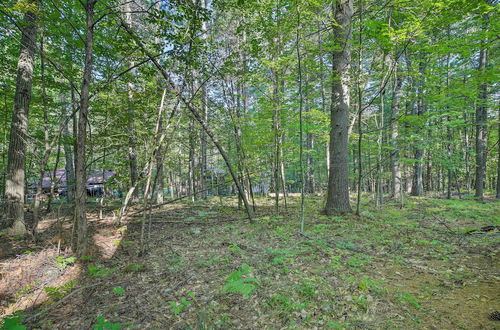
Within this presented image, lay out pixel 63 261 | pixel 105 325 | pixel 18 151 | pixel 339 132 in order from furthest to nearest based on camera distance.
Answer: pixel 339 132 → pixel 18 151 → pixel 63 261 → pixel 105 325

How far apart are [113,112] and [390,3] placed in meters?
8.61

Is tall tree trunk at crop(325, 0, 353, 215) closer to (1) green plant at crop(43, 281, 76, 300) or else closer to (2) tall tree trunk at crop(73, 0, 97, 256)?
(2) tall tree trunk at crop(73, 0, 97, 256)

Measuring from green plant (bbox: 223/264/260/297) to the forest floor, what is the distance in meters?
0.02

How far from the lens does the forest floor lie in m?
2.79

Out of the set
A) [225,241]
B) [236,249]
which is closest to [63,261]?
[225,241]

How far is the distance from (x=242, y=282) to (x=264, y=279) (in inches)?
25.0

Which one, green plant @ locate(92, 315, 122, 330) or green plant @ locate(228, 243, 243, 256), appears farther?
green plant @ locate(228, 243, 243, 256)

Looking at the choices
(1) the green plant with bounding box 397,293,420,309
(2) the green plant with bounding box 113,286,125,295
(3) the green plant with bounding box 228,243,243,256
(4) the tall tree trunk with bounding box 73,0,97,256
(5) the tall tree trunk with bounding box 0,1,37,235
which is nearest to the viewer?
(1) the green plant with bounding box 397,293,420,309

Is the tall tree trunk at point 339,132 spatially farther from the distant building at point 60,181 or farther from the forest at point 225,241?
the distant building at point 60,181

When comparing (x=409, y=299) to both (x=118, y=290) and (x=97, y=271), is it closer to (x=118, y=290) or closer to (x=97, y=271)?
(x=118, y=290)

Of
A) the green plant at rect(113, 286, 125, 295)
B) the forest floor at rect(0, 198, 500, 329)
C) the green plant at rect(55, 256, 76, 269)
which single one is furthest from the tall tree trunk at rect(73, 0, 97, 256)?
the green plant at rect(113, 286, 125, 295)

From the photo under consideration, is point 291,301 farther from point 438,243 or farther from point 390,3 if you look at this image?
point 390,3

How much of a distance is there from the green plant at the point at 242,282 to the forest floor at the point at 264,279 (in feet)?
0.06

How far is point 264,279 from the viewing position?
3670 millimetres
